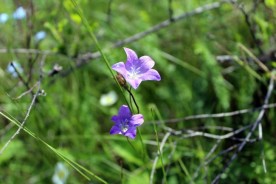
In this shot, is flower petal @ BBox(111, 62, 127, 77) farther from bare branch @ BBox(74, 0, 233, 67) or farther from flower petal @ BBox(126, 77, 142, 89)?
bare branch @ BBox(74, 0, 233, 67)

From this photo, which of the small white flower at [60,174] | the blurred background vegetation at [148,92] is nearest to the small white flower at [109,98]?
the blurred background vegetation at [148,92]

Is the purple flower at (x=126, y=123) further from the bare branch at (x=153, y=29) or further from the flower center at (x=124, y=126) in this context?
the bare branch at (x=153, y=29)

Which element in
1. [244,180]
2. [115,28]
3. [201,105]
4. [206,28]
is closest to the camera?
[244,180]

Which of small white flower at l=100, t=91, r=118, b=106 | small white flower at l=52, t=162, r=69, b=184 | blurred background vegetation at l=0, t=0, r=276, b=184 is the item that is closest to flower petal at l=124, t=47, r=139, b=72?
blurred background vegetation at l=0, t=0, r=276, b=184

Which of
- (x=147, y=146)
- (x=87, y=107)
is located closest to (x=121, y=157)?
(x=147, y=146)

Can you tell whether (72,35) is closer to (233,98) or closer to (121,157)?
(121,157)

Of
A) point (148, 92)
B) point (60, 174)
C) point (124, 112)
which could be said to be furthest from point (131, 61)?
point (148, 92)
